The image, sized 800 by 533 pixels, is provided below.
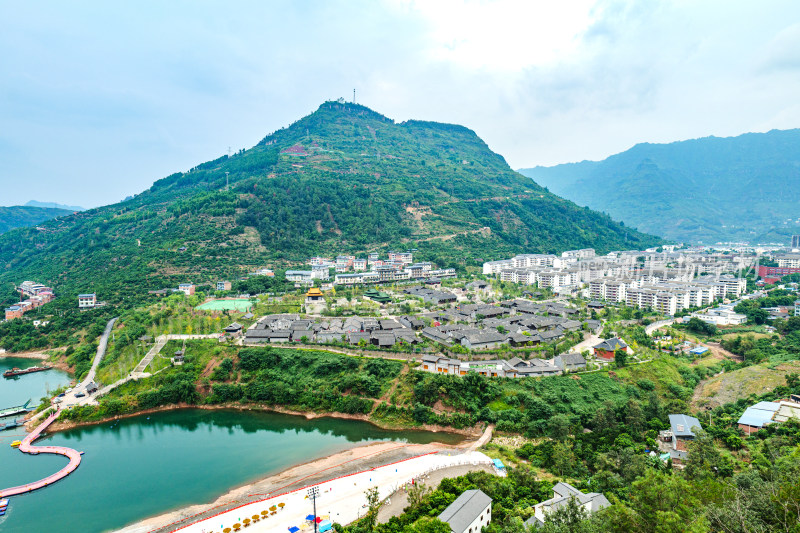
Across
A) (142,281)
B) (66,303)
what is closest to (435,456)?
(142,281)

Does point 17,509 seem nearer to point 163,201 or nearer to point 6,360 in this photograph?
point 6,360

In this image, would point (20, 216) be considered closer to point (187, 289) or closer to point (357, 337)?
point (187, 289)

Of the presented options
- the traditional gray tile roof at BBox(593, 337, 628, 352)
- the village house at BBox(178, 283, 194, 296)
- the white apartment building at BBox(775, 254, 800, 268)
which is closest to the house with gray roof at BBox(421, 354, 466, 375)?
the traditional gray tile roof at BBox(593, 337, 628, 352)

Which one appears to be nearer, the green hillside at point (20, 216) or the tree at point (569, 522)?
the tree at point (569, 522)

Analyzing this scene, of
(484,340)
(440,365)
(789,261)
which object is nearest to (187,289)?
(440,365)

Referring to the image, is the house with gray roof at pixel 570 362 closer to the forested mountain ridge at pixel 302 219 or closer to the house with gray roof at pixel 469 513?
the house with gray roof at pixel 469 513

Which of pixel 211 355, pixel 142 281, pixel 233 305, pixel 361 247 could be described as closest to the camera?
pixel 211 355

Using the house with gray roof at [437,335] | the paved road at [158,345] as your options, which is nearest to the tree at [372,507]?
the house with gray roof at [437,335]
